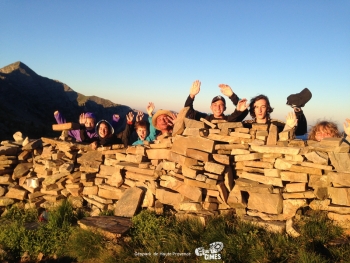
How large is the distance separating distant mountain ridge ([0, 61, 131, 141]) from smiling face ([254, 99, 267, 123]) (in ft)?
108

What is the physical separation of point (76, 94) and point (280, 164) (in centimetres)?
6678

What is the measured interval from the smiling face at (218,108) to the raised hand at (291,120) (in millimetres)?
1590

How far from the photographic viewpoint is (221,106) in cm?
704

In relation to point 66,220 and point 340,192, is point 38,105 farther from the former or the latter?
point 340,192

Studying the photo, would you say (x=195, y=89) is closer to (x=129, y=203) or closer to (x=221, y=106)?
(x=221, y=106)

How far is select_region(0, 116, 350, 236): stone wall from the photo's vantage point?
5.25 meters

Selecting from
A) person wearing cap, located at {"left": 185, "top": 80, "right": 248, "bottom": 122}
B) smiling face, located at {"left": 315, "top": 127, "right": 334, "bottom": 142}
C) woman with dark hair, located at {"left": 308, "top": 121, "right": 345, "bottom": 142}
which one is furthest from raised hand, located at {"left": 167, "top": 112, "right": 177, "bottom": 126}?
smiling face, located at {"left": 315, "top": 127, "right": 334, "bottom": 142}

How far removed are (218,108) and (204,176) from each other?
6.70ft

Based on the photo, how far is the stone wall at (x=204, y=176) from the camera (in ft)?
17.2

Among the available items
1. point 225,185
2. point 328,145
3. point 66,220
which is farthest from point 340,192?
point 66,220

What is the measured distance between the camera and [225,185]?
19.1 ft

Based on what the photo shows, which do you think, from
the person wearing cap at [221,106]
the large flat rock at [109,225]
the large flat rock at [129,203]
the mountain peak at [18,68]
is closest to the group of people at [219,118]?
the person wearing cap at [221,106]

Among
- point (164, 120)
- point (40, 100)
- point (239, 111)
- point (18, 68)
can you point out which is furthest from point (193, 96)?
point (18, 68)

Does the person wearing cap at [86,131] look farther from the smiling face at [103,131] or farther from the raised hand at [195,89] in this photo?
the raised hand at [195,89]
